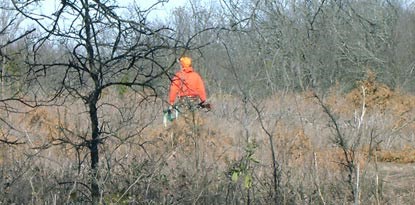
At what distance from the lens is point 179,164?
7668 millimetres

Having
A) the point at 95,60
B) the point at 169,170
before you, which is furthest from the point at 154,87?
the point at 169,170

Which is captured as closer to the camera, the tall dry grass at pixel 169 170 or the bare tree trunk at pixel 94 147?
the bare tree trunk at pixel 94 147

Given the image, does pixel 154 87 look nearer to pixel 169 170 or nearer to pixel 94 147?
pixel 94 147

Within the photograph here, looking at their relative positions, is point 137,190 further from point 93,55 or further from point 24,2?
point 24,2

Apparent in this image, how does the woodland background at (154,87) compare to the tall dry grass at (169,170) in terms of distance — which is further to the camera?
the tall dry grass at (169,170)

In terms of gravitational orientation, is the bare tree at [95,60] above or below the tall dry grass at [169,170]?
above

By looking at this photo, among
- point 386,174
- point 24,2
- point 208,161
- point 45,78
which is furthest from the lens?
point 386,174

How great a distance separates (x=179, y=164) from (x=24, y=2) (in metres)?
3.25

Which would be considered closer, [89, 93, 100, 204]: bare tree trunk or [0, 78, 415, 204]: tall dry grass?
[89, 93, 100, 204]: bare tree trunk

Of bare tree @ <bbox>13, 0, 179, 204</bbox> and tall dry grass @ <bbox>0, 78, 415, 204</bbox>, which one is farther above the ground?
bare tree @ <bbox>13, 0, 179, 204</bbox>

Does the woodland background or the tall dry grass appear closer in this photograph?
the woodland background

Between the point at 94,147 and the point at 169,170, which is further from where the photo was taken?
the point at 169,170

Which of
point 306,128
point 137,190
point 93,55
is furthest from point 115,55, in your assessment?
point 306,128

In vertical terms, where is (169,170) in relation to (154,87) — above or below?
below
